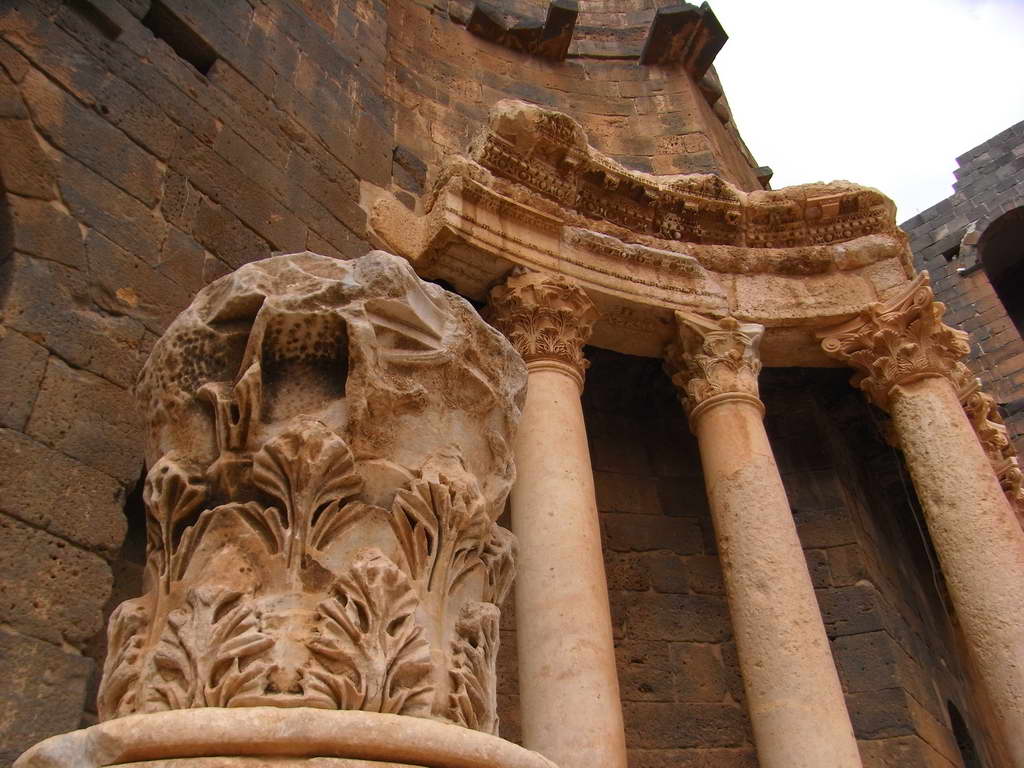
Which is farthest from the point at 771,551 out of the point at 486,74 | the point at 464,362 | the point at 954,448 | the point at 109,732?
the point at 486,74

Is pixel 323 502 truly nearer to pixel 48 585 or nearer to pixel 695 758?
pixel 48 585

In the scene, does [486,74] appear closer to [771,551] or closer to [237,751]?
[771,551]

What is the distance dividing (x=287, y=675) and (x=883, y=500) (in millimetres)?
7834

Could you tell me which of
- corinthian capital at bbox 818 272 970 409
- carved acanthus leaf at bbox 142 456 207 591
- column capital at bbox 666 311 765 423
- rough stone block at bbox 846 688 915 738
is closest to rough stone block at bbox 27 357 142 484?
carved acanthus leaf at bbox 142 456 207 591

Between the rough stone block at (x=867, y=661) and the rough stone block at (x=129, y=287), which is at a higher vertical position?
the rough stone block at (x=129, y=287)

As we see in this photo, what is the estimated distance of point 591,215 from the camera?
6488 mm

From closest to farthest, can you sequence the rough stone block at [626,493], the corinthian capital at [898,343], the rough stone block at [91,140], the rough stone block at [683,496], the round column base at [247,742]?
the round column base at [247,742] → the rough stone block at [91,140] → the corinthian capital at [898,343] → the rough stone block at [626,493] → the rough stone block at [683,496]

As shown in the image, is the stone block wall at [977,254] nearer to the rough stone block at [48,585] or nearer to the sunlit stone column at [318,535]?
the sunlit stone column at [318,535]

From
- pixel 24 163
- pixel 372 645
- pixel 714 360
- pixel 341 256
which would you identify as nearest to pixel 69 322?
pixel 24 163

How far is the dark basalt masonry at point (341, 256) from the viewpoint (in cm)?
324

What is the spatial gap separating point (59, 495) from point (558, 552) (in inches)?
97.7

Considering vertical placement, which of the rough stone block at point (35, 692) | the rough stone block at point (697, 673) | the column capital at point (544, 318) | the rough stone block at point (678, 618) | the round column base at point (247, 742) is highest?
the column capital at point (544, 318)

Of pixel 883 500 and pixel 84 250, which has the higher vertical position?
pixel 883 500

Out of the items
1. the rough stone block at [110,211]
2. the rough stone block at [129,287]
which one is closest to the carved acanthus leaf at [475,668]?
the rough stone block at [129,287]
